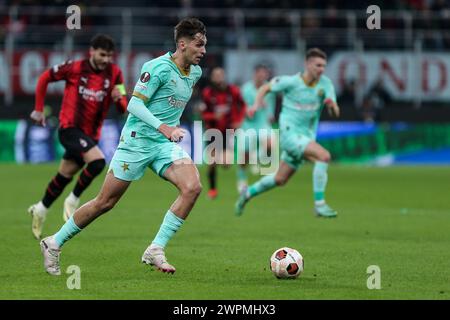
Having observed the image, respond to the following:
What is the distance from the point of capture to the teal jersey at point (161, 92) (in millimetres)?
9219

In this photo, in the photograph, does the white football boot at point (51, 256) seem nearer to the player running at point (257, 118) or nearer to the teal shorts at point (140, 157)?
the teal shorts at point (140, 157)

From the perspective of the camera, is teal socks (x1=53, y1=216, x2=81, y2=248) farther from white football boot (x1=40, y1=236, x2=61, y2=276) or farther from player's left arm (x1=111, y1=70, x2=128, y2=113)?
player's left arm (x1=111, y1=70, x2=128, y2=113)

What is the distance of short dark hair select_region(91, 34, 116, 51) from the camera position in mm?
12833

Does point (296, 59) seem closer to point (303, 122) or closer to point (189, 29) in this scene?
point (303, 122)

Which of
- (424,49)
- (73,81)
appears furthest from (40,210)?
(424,49)

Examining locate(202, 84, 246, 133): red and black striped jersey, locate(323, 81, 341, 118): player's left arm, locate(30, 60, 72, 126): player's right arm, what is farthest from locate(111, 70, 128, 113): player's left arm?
locate(202, 84, 246, 133): red and black striped jersey

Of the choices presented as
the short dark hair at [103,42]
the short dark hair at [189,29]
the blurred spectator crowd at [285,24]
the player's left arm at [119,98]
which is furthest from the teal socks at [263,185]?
the blurred spectator crowd at [285,24]

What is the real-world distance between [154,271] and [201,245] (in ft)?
7.75

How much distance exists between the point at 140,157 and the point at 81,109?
13.8 feet

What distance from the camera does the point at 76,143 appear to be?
1307 centimetres

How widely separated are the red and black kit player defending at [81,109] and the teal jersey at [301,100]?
3180 mm

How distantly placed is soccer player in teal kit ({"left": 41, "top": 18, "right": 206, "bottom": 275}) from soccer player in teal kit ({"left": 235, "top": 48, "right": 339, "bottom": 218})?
5.66m

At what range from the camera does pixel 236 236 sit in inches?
512
